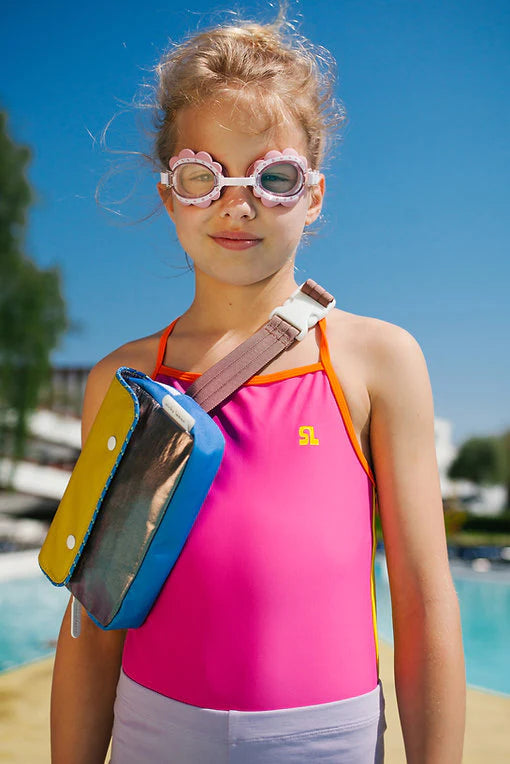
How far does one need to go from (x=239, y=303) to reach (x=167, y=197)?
29cm

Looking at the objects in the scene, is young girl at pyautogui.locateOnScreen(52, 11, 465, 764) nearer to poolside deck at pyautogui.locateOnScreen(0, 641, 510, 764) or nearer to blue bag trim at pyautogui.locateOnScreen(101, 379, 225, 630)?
blue bag trim at pyautogui.locateOnScreen(101, 379, 225, 630)

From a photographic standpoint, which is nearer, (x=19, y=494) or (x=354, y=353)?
(x=354, y=353)

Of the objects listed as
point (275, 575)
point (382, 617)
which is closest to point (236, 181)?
point (275, 575)

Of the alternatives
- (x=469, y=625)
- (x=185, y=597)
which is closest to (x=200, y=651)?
(x=185, y=597)

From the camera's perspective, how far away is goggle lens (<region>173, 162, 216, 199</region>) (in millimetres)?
1393

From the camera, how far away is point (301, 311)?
4.68ft

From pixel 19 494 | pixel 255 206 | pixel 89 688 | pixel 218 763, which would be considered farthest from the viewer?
pixel 19 494

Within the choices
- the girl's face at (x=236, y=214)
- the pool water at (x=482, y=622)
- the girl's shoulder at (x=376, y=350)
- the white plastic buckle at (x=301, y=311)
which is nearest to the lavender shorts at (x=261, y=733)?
the girl's shoulder at (x=376, y=350)

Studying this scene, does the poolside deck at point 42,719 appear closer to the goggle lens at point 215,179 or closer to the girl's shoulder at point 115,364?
the girl's shoulder at point 115,364

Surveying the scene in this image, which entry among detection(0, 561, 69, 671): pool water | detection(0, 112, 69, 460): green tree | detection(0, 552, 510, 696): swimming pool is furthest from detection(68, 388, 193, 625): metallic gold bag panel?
detection(0, 112, 69, 460): green tree

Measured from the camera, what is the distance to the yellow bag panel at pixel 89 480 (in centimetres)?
130

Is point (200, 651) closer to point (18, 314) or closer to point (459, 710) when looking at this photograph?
point (459, 710)

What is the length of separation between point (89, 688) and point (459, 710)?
27.9 inches

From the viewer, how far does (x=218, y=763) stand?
3.99 feet
